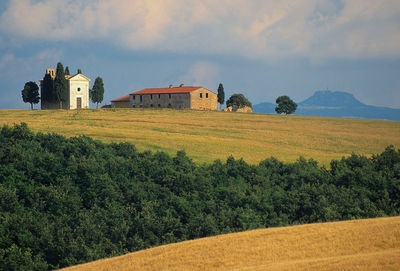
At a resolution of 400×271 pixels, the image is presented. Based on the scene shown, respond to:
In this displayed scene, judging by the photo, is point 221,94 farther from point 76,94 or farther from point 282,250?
point 282,250

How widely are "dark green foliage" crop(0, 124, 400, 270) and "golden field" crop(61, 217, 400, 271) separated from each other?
807cm

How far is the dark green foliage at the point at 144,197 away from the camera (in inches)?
1352

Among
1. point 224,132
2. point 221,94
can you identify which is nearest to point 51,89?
point 221,94

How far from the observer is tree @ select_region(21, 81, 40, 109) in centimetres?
11625

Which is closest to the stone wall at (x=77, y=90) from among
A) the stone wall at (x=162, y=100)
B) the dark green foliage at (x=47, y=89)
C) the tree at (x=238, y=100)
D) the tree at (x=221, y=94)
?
the dark green foliage at (x=47, y=89)

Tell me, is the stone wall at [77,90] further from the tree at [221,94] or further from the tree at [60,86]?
the tree at [221,94]

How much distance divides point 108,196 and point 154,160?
27.5 feet

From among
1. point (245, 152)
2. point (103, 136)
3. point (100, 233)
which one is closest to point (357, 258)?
point (100, 233)

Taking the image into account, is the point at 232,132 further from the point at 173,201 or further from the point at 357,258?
the point at 357,258

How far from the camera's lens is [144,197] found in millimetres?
40969

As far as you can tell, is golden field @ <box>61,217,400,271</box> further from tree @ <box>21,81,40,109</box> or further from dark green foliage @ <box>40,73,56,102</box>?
tree @ <box>21,81,40,109</box>

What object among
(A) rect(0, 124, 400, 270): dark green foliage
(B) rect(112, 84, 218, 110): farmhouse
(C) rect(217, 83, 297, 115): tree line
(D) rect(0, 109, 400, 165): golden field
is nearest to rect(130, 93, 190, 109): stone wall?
(B) rect(112, 84, 218, 110): farmhouse

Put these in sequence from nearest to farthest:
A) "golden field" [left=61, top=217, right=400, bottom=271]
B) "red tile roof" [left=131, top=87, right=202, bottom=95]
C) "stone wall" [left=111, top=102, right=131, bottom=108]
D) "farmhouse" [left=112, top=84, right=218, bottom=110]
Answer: "golden field" [left=61, top=217, right=400, bottom=271] → "farmhouse" [left=112, top=84, right=218, bottom=110] → "red tile roof" [left=131, top=87, right=202, bottom=95] → "stone wall" [left=111, top=102, right=131, bottom=108]

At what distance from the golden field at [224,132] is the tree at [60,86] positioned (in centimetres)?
1370
